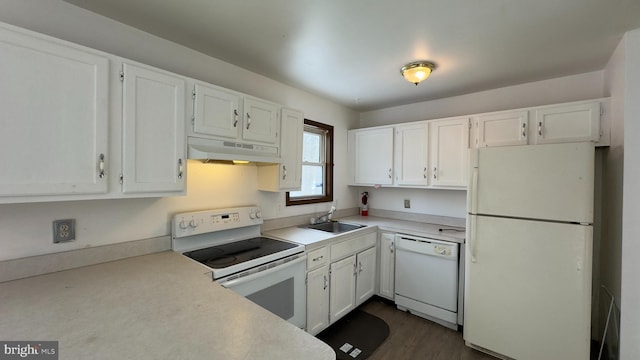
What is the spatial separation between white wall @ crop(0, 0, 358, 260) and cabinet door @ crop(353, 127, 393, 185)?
1.15m

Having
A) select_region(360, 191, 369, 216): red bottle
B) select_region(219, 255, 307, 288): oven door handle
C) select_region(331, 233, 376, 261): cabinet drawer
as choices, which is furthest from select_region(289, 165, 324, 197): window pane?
select_region(219, 255, 307, 288): oven door handle

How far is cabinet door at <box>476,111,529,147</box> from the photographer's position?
2359 millimetres

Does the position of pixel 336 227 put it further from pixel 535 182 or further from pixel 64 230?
pixel 64 230

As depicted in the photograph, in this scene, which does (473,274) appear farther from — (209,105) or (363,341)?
(209,105)

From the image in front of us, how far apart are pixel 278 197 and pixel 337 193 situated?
1.00 m

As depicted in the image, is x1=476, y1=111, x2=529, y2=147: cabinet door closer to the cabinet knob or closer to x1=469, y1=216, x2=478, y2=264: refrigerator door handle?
x1=469, y1=216, x2=478, y2=264: refrigerator door handle

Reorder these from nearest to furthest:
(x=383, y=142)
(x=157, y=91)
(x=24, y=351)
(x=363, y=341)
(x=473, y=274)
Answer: (x=24, y=351)
(x=157, y=91)
(x=473, y=274)
(x=363, y=341)
(x=383, y=142)

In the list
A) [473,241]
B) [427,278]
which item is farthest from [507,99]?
[427,278]

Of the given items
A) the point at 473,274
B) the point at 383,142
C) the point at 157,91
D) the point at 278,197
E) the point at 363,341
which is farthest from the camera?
the point at 383,142

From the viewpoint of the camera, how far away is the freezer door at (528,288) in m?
1.79

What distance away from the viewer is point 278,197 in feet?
8.78

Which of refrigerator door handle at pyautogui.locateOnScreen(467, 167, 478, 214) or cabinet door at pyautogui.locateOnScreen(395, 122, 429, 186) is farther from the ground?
cabinet door at pyautogui.locateOnScreen(395, 122, 429, 186)

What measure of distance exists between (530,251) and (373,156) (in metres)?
1.84

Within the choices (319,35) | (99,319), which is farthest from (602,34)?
(99,319)
